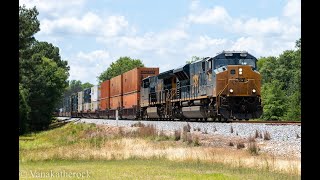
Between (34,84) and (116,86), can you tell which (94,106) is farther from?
(116,86)

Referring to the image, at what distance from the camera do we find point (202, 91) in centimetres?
3036

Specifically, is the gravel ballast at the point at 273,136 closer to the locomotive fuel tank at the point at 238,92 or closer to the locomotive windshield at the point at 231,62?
the locomotive fuel tank at the point at 238,92

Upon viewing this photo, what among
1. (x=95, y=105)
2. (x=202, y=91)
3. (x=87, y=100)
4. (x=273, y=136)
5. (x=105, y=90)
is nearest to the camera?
(x=273, y=136)

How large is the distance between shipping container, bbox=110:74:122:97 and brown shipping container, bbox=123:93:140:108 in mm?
2664

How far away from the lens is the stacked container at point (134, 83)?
159 feet

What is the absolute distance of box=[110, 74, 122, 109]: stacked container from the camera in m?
56.4

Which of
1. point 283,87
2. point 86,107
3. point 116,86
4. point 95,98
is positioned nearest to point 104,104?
point 116,86

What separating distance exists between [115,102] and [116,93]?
107cm

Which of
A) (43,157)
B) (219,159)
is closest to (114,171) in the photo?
(219,159)

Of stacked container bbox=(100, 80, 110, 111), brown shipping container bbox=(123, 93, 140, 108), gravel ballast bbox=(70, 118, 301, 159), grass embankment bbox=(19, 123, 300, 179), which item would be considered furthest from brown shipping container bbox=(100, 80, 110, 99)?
grass embankment bbox=(19, 123, 300, 179)

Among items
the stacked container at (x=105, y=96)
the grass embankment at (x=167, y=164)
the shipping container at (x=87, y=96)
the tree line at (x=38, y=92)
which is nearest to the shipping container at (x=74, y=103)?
the shipping container at (x=87, y=96)

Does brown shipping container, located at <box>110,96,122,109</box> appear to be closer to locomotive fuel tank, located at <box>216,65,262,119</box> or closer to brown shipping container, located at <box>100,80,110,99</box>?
brown shipping container, located at <box>100,80,110,99</box>

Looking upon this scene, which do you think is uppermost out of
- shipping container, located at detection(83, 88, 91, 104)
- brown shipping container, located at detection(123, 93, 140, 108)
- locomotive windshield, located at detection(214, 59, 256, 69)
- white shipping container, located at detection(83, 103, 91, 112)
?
locomotive windshield, located at detection(214, 59, 256, 69)
